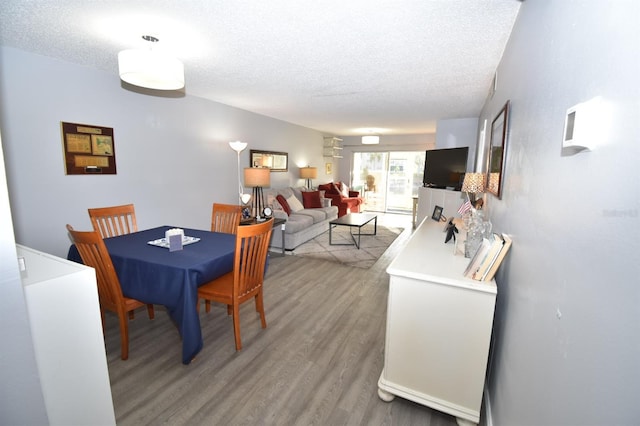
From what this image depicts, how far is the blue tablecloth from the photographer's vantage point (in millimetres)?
1902

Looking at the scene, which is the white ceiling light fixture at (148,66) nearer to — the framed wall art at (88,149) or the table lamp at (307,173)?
the framed wall art at (88,149)

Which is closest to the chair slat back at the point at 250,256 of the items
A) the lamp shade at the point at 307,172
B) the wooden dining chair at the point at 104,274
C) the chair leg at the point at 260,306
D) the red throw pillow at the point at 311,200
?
the chair leg at the point at 260,306

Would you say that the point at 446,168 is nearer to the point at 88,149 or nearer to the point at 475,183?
the point at 475,183

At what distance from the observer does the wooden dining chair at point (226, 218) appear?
10.2 ft

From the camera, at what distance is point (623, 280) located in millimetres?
556

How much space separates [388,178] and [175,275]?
7.76 meters

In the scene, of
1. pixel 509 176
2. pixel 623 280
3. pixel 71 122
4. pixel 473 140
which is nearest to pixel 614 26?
pixel 623 280

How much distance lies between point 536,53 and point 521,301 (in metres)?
1.10

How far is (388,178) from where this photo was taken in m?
8.86

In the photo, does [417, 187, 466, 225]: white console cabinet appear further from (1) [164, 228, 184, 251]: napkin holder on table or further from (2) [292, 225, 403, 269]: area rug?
(1) [164, 228, 184, 251]: napkin holder on table

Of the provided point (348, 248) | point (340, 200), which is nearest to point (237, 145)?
point (348, 248)

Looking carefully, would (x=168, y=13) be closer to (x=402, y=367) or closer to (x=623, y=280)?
(x=623, y=280)

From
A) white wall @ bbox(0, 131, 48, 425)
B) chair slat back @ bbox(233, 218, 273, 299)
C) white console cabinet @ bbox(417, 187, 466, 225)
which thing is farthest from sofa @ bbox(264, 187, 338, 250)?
white wall @ bbox(0, 131, 48, 425)

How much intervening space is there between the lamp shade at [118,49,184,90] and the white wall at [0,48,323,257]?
1333 mm
